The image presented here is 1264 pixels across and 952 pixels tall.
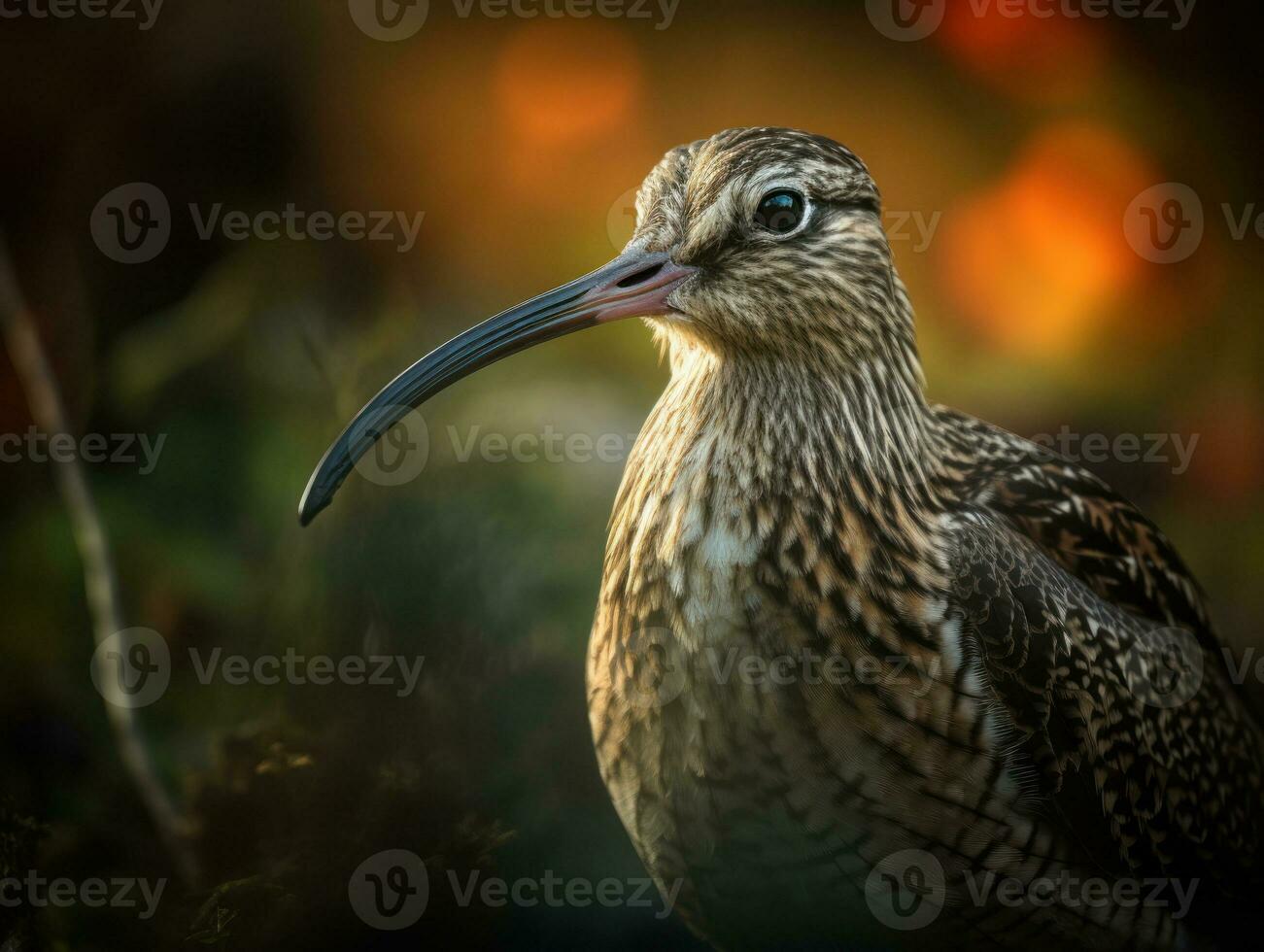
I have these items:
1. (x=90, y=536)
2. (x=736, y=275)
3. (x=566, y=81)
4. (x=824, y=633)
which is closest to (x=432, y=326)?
(x=566, y=81)

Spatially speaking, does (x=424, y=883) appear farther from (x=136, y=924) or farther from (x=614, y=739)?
(x=614, y=739)

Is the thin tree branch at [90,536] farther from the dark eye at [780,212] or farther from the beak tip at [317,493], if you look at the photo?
the dark eye at [780,212]

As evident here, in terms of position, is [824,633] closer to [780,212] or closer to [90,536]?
[780,212]

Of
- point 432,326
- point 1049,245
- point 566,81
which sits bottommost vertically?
point 1049,245

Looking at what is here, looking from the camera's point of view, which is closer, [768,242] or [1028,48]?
[768,242]

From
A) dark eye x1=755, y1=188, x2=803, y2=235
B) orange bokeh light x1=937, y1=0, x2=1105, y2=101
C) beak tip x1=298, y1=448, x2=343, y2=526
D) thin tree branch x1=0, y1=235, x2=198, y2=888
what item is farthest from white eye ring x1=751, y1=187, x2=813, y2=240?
thin tree branch x1=0, y1=235, x2=198, y2=888

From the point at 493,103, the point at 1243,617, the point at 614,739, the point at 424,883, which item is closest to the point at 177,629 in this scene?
the point at 424,883

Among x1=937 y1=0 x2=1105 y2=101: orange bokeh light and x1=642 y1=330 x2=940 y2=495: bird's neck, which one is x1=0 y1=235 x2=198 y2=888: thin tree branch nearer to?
x1=642 y1=330 x2=940 y2=495: bird's neck
